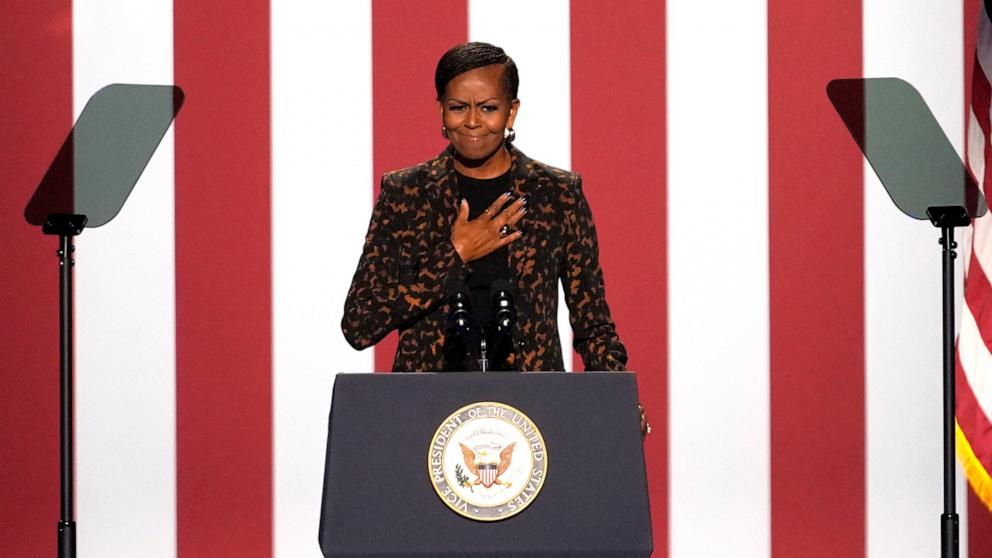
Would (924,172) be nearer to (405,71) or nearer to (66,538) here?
(405,71)

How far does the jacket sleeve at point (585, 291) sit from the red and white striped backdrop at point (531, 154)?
1.00m

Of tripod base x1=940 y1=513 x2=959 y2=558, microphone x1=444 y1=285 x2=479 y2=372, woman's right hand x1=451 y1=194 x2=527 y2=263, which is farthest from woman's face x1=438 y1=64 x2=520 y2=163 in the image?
tripod base x1=940 y1=513 x2=959 y2=558

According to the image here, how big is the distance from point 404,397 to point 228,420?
4.99ft

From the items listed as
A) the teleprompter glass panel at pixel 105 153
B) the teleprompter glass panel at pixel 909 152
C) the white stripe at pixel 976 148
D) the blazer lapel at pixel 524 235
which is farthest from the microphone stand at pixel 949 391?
the teleprompter glass panel at pixel 105 153

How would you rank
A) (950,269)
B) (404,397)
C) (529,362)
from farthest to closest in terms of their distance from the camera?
(950,269), (529,362), (404,397)

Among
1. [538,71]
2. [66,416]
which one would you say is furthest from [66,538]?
[538,71]

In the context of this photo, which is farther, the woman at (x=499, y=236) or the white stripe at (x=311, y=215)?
the white stripe at (x=311, y=215)

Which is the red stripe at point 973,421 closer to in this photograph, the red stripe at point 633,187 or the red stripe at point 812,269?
the red stripe at point 812,269

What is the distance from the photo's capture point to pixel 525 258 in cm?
167

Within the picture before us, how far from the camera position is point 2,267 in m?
2.68

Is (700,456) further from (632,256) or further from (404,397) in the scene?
(404,397)

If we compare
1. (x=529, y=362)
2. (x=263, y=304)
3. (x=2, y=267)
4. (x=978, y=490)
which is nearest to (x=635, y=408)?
(x=529, y=362)

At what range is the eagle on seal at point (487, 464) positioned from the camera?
49.3 inches

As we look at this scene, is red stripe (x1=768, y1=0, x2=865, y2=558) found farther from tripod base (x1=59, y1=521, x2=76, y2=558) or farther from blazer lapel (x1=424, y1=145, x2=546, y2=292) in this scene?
tripod base (x1=59, y1=521, x2=76, y2=558)
